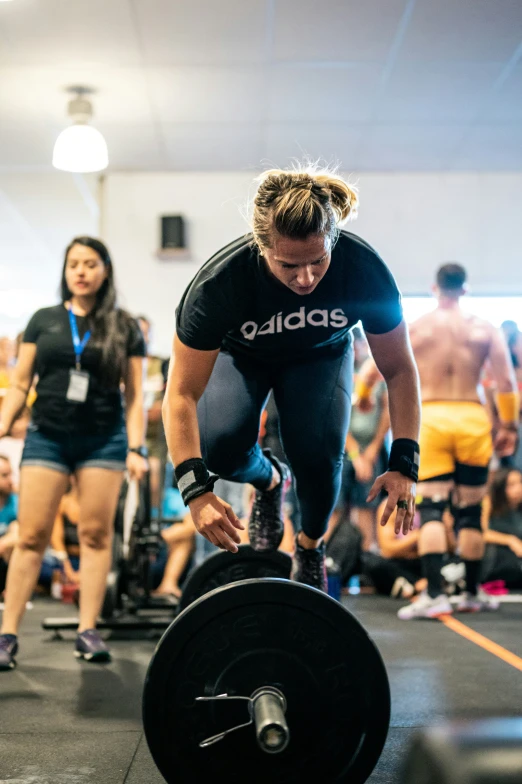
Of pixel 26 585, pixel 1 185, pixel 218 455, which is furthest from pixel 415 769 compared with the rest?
pixel 1 185

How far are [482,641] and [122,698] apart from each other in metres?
1.64

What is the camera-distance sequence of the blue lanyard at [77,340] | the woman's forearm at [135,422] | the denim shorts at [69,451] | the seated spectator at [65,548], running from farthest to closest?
the seated spectator at [65,548]
the woman's forearm at [135,422]
the blue lanyard at [77,340]
the denim shorts at [69,451]

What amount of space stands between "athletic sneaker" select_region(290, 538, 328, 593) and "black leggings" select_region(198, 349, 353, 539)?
202 mm

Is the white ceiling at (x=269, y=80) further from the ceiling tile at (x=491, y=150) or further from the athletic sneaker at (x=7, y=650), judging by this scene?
the athletic sneaker at (x=7, y=650)

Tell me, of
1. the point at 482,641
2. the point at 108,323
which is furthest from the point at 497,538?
the point at 108,323

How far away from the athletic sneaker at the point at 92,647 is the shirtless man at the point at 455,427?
169cm

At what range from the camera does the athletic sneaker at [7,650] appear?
2750 millimetres

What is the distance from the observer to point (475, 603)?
168 inches

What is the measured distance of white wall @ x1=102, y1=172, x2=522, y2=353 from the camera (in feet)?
22.3

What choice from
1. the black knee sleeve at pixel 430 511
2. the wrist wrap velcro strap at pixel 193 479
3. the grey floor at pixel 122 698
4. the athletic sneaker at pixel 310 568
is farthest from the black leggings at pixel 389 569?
the wrist wrap velcro strap at pixel 193 479

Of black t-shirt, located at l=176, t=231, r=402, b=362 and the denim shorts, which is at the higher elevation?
black t-shirt, located at l=176, t=231, r=402, b=362

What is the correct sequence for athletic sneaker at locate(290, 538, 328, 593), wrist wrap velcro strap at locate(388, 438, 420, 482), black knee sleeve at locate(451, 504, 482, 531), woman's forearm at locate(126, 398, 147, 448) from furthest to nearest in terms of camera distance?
1. black knee sleeve at locate(451, 504, 482, 531)
2. woman's forearm at locate(126, 398, 147, 448)
3. athletic sneaker at locate(290, 538, 328, 593)
4. wrist wrap velcro strap at locate(388, 438, 420, 482)

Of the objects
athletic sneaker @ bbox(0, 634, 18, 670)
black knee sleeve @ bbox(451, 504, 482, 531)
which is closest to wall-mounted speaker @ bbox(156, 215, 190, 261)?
black knee sleeve @ bbox(451, 504, 482, 531)

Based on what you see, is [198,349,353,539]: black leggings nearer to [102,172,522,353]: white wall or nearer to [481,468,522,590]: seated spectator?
[481,468,522,590]: seated spectator
